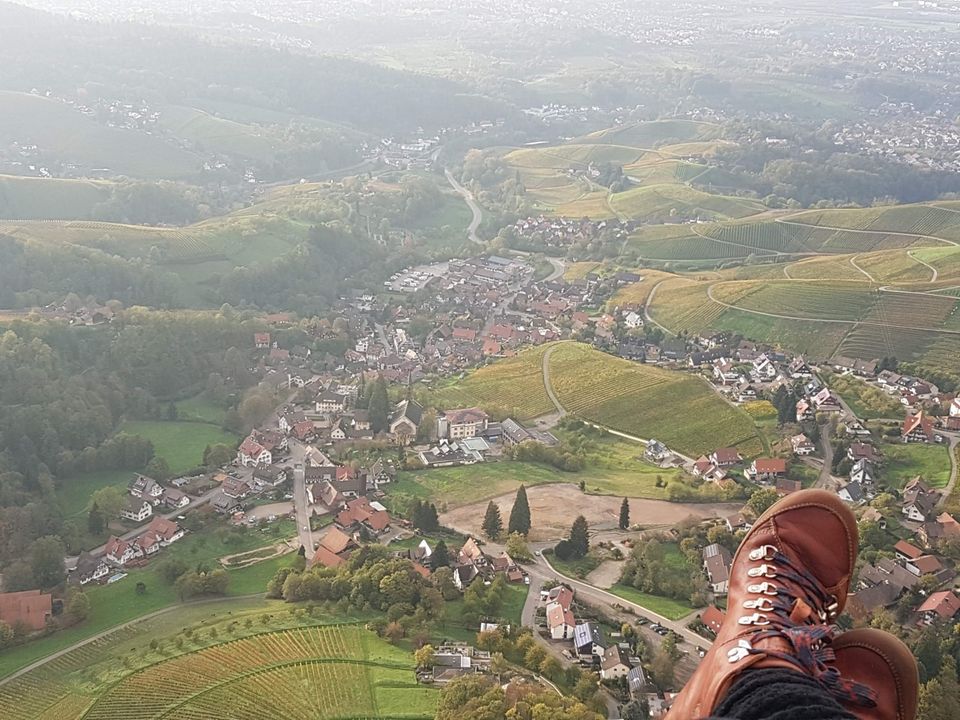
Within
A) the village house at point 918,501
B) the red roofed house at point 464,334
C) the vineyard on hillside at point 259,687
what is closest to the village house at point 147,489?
the vineyard on hillside at point 259,687

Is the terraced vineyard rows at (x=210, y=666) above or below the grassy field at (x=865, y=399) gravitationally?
above

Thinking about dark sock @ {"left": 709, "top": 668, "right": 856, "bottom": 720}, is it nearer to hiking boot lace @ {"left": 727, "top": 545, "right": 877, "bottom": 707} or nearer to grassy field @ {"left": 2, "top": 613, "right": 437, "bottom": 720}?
hiking boot lace @ {"left": 727, "top": 545, "right": 877, "bottom": 707}

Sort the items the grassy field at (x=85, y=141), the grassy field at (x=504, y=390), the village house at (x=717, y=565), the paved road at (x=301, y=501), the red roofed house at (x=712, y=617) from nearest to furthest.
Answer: the red roofed house at (x=712, y=617) → the village house at (x=717, y=565) → the paved road at (x=301, y=501) → the grassy field at (x=504, y=390) → the grassy field at (x=85, y=141)

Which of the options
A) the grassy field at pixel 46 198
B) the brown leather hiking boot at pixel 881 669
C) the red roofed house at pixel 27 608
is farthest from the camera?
the grassy field at pixel 46 198

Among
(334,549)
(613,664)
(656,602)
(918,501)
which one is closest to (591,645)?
(613,664)

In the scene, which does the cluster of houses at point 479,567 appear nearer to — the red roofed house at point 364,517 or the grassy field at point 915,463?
the red roofed house at point 364,517

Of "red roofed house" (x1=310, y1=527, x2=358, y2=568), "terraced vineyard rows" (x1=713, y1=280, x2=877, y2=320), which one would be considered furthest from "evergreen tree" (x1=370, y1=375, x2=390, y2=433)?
"terraced vineyard rows" (x1=713, y1=280, x2=877, y2=320)
